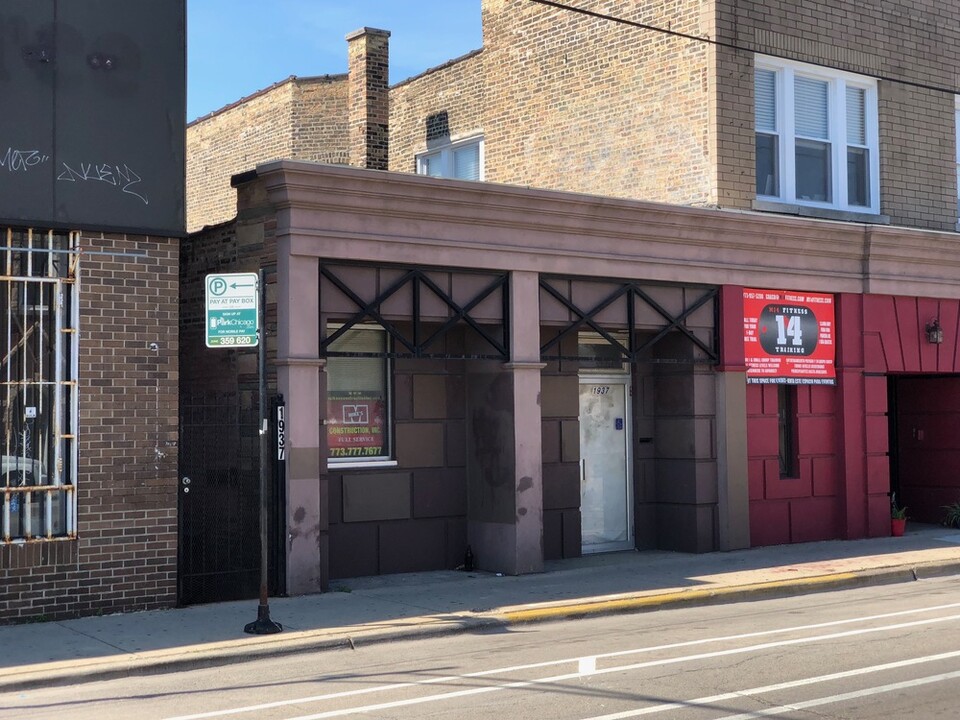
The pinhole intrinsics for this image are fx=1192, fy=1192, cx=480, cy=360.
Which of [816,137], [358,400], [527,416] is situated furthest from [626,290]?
[816,137]

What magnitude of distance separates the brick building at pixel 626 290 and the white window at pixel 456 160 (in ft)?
0.65

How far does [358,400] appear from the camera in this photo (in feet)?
46.4

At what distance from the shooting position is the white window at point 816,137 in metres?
17.3

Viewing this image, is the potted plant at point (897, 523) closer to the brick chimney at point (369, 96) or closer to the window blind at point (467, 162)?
the window blind at point (467, 162)

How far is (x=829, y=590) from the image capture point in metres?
13.8

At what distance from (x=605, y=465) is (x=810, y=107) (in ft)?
20.7

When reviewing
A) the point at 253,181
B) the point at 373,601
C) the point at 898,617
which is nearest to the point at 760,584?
the point at 898,617

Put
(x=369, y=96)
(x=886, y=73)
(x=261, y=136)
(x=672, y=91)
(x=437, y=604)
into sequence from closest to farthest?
(x=437, y=604), (x=672, y=91), (x=886, y=73), (x=369, y=96), (x=261, y=136)

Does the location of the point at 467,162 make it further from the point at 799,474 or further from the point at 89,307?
the point at 89,307

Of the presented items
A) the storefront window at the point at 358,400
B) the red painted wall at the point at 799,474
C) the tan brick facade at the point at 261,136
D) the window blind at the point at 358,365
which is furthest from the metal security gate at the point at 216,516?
the tan brick facade at the point at 261,136

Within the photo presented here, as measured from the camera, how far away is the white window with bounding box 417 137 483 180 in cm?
2144

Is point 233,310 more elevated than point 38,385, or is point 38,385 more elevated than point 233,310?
point 233,310

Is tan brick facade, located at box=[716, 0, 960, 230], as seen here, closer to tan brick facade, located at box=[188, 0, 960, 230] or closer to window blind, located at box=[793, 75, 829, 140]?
tan brick facade, located at box=[188, 0, 960, 230]

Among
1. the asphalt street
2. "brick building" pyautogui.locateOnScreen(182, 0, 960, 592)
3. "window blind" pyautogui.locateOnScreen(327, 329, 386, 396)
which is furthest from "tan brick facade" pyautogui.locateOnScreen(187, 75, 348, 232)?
the asphalt street
